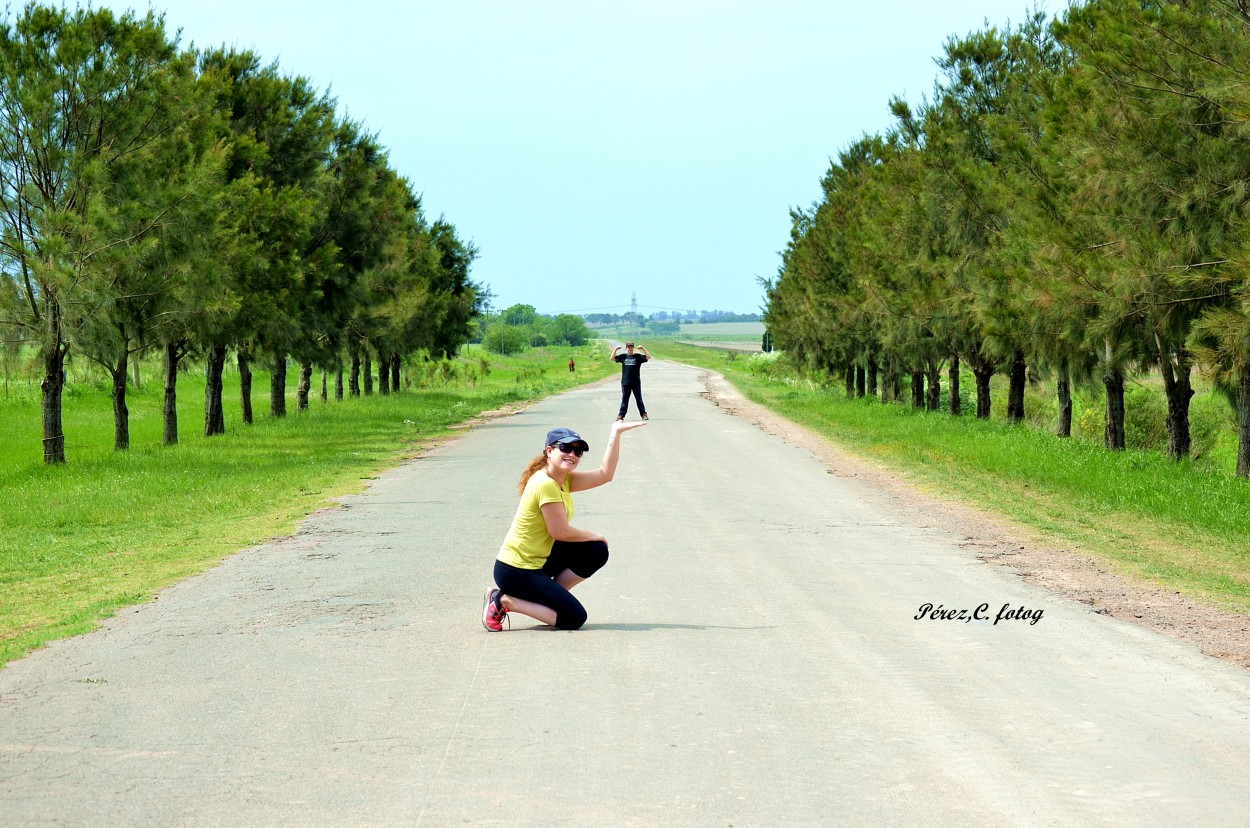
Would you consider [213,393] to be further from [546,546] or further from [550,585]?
[550,585]

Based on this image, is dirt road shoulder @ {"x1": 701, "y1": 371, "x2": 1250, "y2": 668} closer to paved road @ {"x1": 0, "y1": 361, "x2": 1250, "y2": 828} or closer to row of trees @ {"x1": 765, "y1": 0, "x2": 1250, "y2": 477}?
paved road @ {"x1": 0, "y1": 361, "x2": 1250, "y2": 828}

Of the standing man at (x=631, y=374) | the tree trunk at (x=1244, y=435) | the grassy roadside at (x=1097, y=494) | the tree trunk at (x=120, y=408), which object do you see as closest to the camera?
the grassy roadside at (x=1097, y=494)

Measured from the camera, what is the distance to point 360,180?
1469 inches

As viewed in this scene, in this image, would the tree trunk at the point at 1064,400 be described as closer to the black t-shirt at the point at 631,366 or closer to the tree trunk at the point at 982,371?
the tree trunk at the point at 982,371

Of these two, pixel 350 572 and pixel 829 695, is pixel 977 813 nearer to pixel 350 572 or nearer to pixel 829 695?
pixel 829 695

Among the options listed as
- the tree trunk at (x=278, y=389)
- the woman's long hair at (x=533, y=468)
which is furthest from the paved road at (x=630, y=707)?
the tree trunk at (x=278, y=389)

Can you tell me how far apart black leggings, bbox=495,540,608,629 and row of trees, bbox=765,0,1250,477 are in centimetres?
947

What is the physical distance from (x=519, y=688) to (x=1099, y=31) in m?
14.9

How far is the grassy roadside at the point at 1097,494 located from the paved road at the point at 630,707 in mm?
2269

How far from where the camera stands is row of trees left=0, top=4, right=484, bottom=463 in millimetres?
21766

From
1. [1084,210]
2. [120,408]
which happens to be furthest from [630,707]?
[120,408]

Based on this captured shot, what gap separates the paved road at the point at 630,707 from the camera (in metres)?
5.18

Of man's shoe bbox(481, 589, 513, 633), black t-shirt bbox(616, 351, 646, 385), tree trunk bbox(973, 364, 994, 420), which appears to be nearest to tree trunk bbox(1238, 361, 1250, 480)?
tree trunk bbox(973, 364, 994, 420)

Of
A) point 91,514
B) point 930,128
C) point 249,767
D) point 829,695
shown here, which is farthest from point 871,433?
point 249,767
